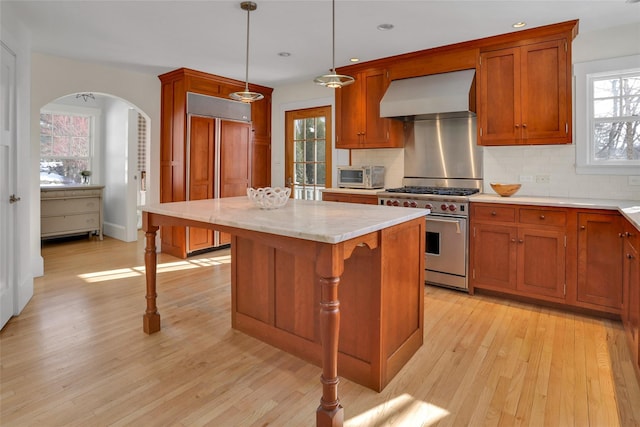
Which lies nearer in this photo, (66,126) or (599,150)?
(599,150)

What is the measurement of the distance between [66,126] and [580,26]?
278 inches

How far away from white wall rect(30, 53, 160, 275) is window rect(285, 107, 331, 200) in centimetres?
189

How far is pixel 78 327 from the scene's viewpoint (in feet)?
9.42

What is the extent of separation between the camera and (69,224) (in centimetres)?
597

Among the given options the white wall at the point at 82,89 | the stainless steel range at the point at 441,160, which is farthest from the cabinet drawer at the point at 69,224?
the stainless steel range at the point at 441,160

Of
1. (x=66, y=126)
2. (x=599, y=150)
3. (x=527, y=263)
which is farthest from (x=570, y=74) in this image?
(x=66, y=126)

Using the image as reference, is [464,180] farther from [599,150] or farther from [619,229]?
→ [619,229]

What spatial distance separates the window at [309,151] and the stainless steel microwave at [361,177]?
713 millimetres

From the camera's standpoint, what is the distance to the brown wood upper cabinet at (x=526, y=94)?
11.1 feet

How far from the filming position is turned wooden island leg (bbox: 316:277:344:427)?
1.70 m

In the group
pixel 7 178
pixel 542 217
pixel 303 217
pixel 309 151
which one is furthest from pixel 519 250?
pixel 7 178

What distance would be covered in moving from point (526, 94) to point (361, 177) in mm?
1879

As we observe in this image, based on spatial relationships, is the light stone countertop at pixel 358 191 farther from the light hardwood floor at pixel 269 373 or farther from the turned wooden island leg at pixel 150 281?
the turned wooden island leg at pixel 150 281

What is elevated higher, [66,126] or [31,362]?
[66,126]
